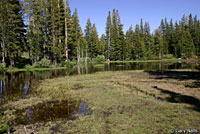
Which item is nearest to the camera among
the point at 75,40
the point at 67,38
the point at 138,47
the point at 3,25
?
the point at 3,25

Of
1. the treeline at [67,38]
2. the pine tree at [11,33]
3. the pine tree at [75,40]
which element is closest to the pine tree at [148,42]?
the treeline at [67,38]

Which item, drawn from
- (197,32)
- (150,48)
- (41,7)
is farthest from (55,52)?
(197,32)

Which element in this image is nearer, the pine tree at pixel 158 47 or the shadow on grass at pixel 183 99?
the shadow on grass at pixel 183 99

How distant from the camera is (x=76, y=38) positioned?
2073 inches

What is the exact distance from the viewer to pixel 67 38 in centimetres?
4709

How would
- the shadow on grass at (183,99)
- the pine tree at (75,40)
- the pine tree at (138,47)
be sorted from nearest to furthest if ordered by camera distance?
the shadow on grass at (183,99) < the pine tree at (75,40) < the pine tree at (138,47)

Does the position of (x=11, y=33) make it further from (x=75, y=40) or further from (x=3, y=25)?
(x=75, y=40)

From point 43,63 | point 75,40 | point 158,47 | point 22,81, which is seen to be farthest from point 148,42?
point 22,81

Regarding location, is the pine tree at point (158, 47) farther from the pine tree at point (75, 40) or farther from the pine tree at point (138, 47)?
the pine tree at point (75, 40)

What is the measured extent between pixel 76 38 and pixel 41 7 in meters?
13.8

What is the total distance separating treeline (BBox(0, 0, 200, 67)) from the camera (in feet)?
121

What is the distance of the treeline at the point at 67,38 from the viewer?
36.9 meters

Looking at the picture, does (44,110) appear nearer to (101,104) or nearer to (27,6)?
(101,104)

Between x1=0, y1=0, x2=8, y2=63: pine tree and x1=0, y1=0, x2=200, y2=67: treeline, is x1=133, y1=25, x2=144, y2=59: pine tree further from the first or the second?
x1=0, y1=0, x2=8, y2=63: pine tree
